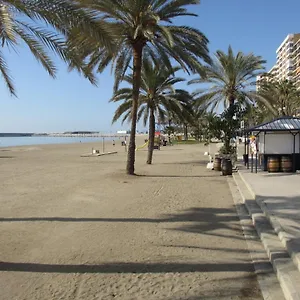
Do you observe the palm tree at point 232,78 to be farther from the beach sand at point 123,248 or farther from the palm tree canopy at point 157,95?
the beach sand at point 123,248

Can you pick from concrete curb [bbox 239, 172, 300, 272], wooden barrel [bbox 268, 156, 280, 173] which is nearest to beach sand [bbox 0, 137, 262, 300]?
concrete curb [bbox 239, 172, 300, 272]

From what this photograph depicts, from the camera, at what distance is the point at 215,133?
62.1 ft

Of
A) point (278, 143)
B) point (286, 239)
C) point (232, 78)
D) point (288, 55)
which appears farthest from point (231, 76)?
point (288, 55)

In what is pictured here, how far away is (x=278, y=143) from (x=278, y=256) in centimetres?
1066

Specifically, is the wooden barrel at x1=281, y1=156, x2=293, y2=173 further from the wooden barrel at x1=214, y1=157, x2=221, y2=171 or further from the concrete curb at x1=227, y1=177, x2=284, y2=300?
the concrete curb at x1=227, y1=177, x2=284, y2=300

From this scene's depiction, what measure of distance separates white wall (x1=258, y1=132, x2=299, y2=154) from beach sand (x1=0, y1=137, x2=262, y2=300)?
220 inches

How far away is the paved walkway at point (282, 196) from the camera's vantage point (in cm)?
619

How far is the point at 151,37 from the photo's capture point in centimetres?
1346

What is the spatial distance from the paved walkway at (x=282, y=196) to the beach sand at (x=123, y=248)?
773 millimetres

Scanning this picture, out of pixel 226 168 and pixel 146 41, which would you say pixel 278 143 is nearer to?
pixel 226 168

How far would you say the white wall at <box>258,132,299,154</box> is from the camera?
14594mm

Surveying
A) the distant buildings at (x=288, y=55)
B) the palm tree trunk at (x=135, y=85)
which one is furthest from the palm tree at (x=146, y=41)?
the distant buildings at (x=288, y=55)

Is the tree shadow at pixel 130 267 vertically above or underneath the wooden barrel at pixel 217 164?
underneath

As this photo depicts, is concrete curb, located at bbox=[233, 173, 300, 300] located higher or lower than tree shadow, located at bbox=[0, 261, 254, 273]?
Result: higher
